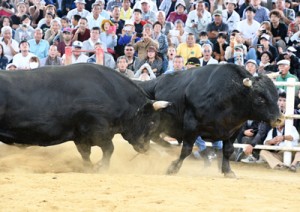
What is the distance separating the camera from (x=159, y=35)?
17.2m

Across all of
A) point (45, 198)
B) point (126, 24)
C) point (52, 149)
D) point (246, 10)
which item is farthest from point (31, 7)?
point (45, 198)

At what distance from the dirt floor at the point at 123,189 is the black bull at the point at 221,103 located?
2.57ft

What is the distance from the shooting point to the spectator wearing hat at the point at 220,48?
16656mm

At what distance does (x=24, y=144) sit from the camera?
10.8 m

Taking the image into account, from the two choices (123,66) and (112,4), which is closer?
(123,66)

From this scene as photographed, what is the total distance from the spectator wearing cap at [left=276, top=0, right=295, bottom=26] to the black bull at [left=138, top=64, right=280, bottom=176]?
6959mm

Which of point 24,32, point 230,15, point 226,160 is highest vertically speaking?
point 230,15

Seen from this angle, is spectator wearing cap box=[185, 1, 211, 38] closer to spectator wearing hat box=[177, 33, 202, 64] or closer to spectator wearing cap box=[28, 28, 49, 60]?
spectator wearing hat box=[177, 33, 202, 64]

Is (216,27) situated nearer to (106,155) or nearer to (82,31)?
(82,31)

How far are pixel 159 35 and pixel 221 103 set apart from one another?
6290mm

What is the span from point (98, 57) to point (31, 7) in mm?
5573

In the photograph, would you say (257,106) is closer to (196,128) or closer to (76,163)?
(196,128)

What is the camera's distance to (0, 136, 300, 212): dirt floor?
8.15m

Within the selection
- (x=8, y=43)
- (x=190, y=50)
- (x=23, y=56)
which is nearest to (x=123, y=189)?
(x=23, y=56)
